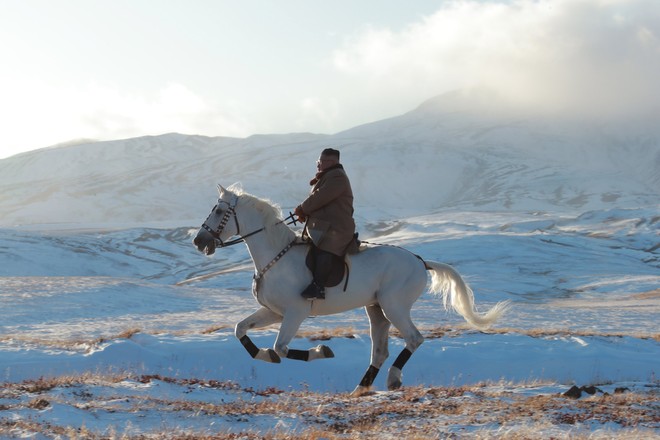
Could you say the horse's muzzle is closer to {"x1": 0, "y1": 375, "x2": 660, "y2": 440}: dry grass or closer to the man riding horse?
the man riding horse

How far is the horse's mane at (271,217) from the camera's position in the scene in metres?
11.5

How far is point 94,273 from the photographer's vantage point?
81688 mm

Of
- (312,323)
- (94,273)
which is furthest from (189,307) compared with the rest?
(94,273)

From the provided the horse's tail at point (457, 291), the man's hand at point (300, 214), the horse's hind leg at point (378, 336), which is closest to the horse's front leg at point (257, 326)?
the man's hand at point (300, 214)

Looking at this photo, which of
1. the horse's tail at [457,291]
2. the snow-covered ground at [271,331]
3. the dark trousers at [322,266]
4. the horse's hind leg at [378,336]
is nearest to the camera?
the snow-covered ground at [271,331]

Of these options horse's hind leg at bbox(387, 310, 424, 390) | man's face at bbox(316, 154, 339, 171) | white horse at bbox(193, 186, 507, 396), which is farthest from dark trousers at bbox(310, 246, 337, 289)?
man's face at bbox(316, 154, 339, 171)

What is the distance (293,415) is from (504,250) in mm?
71542

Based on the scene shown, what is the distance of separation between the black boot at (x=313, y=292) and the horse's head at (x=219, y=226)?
147cm

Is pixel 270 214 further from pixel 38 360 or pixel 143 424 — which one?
pixel 38 360

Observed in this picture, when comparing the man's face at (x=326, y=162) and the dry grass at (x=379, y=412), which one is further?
the man's face at (x=326, y=162)

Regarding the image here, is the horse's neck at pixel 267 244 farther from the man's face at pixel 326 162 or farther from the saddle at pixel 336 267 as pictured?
the man's face at pixel 326 162

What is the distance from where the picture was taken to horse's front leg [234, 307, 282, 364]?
430 inches

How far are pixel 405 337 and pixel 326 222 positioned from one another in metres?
2.17

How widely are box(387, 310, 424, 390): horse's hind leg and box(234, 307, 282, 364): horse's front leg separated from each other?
177 centimetres
